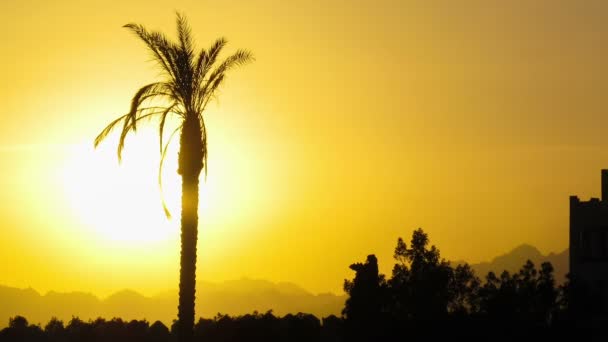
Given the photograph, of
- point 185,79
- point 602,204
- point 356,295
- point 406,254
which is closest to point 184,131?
point 185,79

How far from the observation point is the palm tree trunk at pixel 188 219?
4950 cm

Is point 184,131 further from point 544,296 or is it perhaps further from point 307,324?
point 307,324

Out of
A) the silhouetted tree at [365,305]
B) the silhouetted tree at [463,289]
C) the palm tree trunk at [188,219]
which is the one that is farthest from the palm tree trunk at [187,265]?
the silhouetted tree at [463,289]

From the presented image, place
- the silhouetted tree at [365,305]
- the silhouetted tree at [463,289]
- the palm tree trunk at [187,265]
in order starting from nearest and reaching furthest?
the palm tree trunk at [187,265], the silhouetted tree at [365,305], the silhouetted tree at [463,289]

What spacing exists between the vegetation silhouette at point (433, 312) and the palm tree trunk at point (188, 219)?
2.60ft

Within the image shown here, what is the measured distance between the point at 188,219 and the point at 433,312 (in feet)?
73.2

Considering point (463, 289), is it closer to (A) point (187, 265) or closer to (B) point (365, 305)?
(B) point (365, 305)

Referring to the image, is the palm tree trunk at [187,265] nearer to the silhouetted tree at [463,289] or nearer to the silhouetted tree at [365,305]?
the silhouetted tree at [365,305]

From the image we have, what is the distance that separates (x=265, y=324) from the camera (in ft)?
271

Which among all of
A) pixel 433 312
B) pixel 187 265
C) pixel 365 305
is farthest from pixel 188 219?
pixel 433 312

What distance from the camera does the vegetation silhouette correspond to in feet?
204

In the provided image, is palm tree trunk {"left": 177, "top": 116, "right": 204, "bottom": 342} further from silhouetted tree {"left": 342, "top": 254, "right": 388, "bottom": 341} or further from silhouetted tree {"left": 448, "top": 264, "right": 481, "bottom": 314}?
silhouetted tree {"left": 448, "top": 264, "right": 481, "bottom": 314}

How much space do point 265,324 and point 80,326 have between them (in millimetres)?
30308

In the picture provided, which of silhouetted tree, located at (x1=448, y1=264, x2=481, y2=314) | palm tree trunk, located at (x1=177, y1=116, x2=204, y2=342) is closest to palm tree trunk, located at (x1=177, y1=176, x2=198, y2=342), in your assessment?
palm tree trunk, located at (x1=177, y1=116, x2=204, y2=342)
